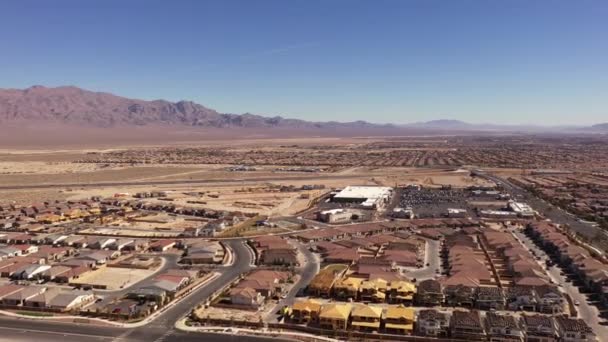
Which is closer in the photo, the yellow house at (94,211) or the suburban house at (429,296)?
the suburban house at (429,296)

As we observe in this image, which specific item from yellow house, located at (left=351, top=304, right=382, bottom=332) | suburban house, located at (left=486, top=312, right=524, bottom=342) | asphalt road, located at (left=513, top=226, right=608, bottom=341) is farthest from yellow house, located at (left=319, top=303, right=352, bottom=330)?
asphalt road, located at (left=513, top=226, right=608, bottom=341)

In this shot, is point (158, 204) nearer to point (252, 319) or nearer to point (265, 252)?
point (265, 252)

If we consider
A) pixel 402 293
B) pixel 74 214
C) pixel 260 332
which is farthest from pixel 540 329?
pixel 74 214

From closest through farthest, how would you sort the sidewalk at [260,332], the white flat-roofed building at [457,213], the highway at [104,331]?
the highway at [104,331]
the sidewalk at [260,332]
the white flat-roofed building at [457,213]

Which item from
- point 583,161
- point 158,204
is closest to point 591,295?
point 158,204

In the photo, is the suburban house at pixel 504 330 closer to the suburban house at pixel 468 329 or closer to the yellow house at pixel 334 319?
the suburban house at pixel 468 329

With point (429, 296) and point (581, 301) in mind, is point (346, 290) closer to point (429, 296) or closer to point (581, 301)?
point (429, 296)

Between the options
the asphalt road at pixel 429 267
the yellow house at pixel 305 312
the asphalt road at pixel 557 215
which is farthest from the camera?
the asphalt road at pixel 557 215

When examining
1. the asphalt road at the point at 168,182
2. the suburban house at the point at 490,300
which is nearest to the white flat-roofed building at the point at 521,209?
the suburban house at the point at 490,300
